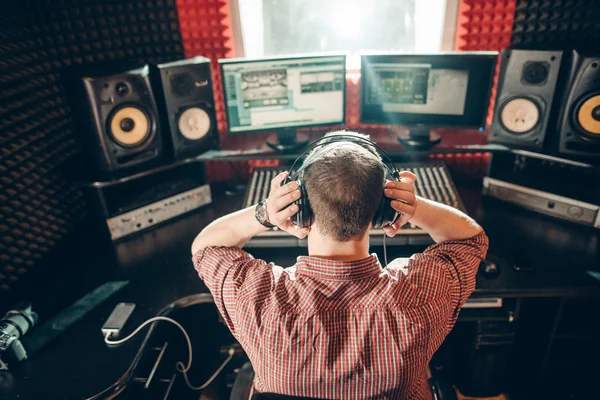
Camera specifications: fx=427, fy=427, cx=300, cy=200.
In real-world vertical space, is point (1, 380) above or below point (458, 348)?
above

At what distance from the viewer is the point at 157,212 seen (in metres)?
1.87

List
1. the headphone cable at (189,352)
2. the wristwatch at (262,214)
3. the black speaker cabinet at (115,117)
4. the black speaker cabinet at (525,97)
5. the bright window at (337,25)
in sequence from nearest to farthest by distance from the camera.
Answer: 1. the wristwatch at (262,214)
2. the headphone cable at (189,352)
3. the black speaker cabinet at (115,117)
4. the black speaker cabinet at (525,97)
5. the bright window at (337,25)

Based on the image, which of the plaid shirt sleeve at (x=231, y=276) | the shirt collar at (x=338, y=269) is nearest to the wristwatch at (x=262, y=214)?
the plaid shirt sleeve at (x=231, y=276)

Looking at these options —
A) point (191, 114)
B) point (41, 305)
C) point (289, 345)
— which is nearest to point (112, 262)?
point (41, 305)

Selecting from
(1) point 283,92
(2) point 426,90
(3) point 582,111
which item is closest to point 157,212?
(1) point 283,92

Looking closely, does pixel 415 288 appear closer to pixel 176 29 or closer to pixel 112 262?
pixel 112 262

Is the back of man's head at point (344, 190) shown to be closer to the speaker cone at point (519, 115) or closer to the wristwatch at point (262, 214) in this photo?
the wristwatch at point (262, 214)

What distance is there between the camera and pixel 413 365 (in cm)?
97

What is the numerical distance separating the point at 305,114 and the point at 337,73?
241mm

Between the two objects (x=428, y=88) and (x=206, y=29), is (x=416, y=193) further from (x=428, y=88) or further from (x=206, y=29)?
(x=206, y=29)

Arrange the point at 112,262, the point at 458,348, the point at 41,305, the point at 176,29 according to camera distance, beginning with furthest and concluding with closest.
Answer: the point at 176,29 < the point at 458,348 < the point at 112,262 < the point at 41,305

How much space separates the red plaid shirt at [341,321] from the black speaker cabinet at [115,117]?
0.90 m

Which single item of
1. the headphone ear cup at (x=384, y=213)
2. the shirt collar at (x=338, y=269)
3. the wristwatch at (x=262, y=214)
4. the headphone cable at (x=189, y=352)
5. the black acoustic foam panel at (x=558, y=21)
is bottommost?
the headphone cable at (x=189, y=352)

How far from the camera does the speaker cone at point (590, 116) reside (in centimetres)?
162
